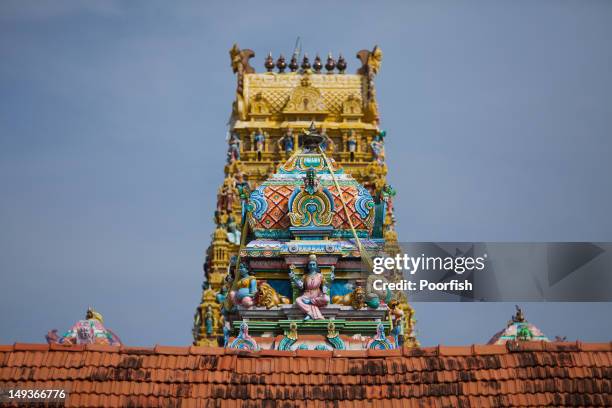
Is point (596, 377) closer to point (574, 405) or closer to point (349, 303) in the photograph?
point (574, 405)

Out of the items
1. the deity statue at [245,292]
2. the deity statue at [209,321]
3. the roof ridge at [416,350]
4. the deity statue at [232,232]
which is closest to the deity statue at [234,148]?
the deity statue at [232,232]

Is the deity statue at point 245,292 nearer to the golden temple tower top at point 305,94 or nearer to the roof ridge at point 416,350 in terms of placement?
the roof ridge at point 416,350

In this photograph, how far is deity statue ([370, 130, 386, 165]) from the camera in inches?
1750

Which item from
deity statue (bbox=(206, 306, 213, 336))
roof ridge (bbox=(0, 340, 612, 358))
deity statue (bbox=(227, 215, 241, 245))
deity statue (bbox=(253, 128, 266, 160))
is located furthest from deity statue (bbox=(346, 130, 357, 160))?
roof ridge (bbox=(0, 340, 612, 358))

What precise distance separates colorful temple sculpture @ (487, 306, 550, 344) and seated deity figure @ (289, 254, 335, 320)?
4.81m

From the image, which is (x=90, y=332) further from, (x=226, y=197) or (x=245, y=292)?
(x=226, y=197)

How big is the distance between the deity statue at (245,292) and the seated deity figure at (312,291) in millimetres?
591

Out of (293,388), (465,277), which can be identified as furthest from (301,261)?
(293,388)

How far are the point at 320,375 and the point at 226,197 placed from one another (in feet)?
104

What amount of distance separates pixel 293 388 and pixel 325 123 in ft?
116

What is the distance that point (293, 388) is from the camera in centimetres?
1055

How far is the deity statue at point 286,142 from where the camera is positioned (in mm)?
44000

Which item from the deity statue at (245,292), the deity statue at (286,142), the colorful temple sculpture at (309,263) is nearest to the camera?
the colorful temple sculpture at (309,263)

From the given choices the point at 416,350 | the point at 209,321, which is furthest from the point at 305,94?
the point at 416,350
